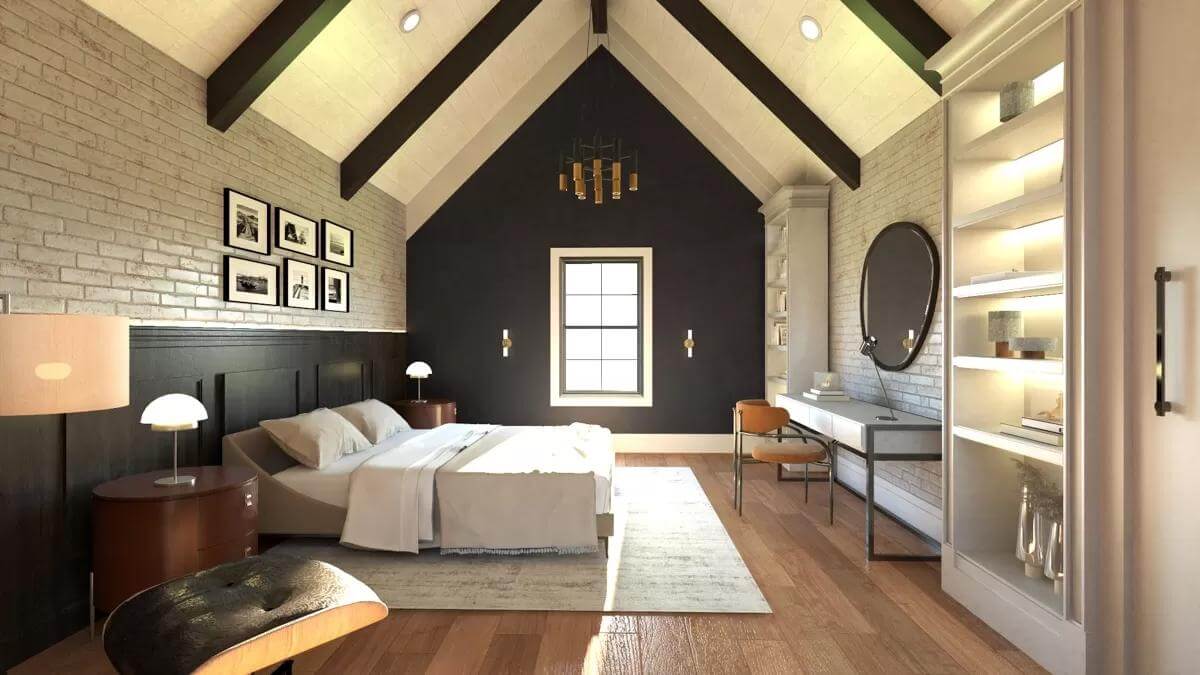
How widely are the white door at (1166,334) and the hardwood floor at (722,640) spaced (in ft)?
2.04

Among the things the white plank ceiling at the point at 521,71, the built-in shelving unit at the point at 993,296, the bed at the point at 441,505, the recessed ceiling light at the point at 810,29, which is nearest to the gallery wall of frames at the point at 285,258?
the white plank ceiling at the point at 521,71

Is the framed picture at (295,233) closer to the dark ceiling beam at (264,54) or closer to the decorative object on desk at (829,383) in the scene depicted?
the dark ceiling beam at (264,54)

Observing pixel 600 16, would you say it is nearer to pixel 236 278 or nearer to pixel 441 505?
pixel 236 278

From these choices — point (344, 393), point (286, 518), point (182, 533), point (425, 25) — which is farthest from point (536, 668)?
point (425, 25)

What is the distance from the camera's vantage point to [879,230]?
5070mm

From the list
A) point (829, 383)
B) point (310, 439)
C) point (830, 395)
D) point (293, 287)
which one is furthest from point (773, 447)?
point (293, 287)

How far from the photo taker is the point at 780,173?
6.58 m

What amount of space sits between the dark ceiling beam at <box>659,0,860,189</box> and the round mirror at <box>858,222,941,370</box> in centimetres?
88

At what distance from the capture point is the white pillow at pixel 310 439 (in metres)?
3.95

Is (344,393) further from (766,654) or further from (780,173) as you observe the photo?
(780,173)

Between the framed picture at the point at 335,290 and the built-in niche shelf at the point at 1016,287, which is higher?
the framed picture at the point at 335,290

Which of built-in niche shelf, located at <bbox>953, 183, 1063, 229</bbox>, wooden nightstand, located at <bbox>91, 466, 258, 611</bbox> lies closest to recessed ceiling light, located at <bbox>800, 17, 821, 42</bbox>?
built-in niche shelf, located at <bbox>953, 183, 1063, 229</bbox>

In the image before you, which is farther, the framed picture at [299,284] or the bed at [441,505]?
the framed picture at [299,284]

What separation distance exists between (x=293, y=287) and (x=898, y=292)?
4509 millimetres
